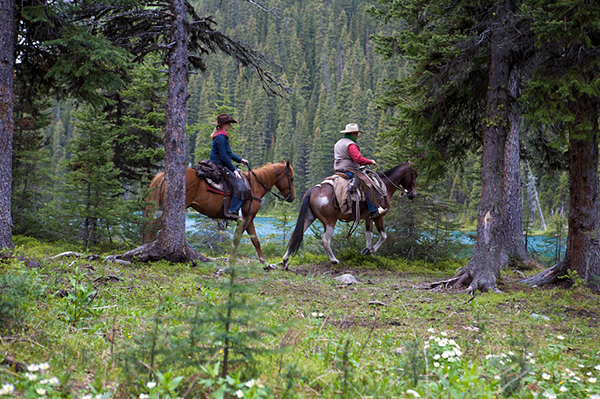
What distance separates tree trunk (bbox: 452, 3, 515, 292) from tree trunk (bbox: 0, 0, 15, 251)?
8558 millimetres

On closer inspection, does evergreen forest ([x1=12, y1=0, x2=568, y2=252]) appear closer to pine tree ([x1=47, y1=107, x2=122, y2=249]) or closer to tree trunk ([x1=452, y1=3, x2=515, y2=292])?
pine tree ([x1=47, y1=107, x2=122, y2=249])

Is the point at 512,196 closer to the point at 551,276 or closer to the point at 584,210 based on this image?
the point at 551,276

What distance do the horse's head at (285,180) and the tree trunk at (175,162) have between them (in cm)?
319

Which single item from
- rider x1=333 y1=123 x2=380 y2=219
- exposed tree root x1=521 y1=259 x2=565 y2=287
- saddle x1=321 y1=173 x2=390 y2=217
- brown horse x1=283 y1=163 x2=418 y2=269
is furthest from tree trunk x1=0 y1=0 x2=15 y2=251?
exposed tree root x1=521 y1=259 x2=565 y2=287

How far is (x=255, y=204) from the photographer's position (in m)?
11.8

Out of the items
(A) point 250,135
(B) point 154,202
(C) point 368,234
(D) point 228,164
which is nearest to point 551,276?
(C) point 368,234

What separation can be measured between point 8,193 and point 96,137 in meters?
6.61

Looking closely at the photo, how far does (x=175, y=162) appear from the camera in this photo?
9.96 m

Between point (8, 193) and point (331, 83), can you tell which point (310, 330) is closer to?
point (8, 193)

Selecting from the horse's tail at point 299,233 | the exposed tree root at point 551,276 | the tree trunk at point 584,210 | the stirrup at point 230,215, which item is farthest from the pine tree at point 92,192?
the tree trunk at point 584,210

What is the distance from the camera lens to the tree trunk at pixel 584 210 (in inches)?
347

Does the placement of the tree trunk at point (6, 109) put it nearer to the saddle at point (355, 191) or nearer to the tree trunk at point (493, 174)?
the saddle at point (355, 191)

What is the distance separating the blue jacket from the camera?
10830mm

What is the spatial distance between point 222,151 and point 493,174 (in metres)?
6.12
